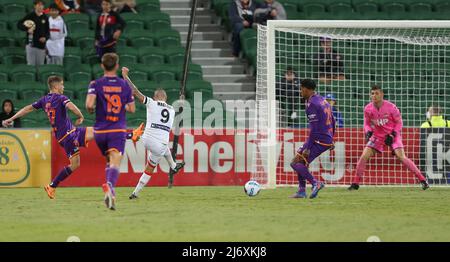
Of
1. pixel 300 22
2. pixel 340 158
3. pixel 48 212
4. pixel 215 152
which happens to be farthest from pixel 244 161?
pixel 48 212

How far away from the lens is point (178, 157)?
894 inches

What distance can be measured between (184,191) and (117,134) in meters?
5.90

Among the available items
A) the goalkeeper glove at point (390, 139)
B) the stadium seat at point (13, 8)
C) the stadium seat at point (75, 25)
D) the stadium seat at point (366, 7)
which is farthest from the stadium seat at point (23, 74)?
the stadium seat at point (366, 7)

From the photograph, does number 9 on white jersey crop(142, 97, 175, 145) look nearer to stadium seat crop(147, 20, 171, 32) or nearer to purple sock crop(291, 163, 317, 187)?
purple sock crop(291, 163, 317, 187)

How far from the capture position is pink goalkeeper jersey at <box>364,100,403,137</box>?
20.6 m

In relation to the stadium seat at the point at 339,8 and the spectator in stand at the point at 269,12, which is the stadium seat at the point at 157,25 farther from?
the stadium seat at the point at 339,8

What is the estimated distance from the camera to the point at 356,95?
2362cm

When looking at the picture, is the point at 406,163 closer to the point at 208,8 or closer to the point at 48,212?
the point at 48,212

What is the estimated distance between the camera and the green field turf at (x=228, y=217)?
11961 millimetres

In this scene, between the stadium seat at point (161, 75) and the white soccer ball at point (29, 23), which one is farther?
the stadium seat at point (161, 75)

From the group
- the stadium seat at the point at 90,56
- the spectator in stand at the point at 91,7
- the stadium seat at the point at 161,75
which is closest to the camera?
the stadium seat at the point at 161,75

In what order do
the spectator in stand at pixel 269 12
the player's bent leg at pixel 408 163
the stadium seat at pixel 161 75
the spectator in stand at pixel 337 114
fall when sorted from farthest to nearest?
the spectator in stand at pixel 269 12
the stadium seat at pixel 161 75
the spectator in stand at pixel 337 114
the player's bent leg at pixel 408 163

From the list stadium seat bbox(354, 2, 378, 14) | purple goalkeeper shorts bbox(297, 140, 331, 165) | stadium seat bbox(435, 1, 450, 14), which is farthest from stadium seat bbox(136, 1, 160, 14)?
purple goalkeeper shorts bbox(297, 140, 331, 165)

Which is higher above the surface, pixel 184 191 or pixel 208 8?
pixel 208 8
